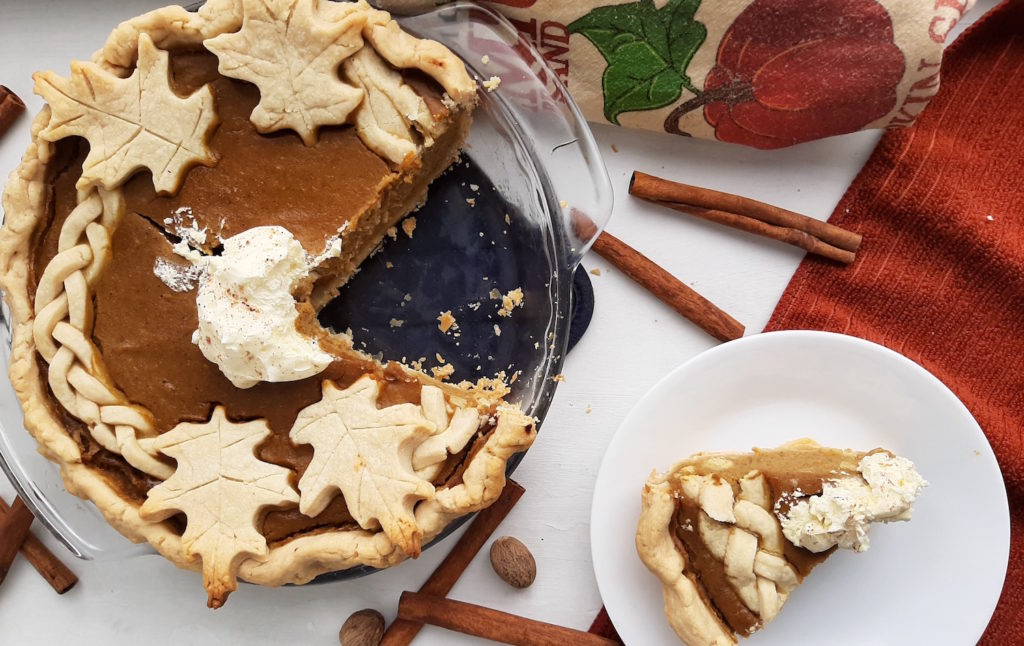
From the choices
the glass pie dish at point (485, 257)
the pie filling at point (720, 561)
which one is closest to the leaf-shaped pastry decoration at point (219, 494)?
the glass pie dish at point (485, 257)

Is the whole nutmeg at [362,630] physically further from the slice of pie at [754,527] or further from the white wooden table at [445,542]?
the slice of pie at [754,527]

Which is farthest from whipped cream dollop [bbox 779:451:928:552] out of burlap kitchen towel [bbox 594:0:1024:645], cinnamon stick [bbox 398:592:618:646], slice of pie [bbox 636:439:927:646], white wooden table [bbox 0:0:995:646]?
cinnamon stick [bbox 398:592:618:646]

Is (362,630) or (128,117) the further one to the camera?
(362,630)

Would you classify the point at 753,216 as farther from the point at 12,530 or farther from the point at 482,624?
the point at 12,530

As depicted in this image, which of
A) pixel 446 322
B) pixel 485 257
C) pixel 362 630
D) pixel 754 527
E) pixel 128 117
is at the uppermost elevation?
pixel 128 117

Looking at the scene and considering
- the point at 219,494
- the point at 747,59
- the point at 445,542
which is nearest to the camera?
the point at 219,494

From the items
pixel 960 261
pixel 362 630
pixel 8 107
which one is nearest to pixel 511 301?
pixel 362 630

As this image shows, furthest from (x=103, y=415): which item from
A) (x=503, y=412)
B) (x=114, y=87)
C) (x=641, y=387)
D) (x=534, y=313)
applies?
(x=641, y=387)
